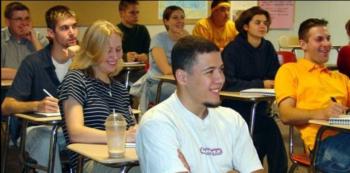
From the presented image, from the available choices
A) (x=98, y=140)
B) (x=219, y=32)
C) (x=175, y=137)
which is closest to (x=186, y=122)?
(x=175, y=137)

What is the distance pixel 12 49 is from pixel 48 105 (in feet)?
6.21

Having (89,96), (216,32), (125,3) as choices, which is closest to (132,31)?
(125,3)

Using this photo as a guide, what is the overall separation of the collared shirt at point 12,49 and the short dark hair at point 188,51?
9.46 feet

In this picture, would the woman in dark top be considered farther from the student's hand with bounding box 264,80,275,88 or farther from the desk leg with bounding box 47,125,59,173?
the desk leg with bounding box 47,125,59,173

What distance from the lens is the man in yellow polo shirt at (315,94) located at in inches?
111

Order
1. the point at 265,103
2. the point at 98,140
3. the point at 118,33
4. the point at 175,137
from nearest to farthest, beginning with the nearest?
the point at 175,137 < the point at 98,140 < the point at 118,33 < the point at 265,103

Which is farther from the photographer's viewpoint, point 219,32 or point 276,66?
point 219,32

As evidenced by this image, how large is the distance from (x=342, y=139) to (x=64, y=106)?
137 centimetres

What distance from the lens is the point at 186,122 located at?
1.95 m

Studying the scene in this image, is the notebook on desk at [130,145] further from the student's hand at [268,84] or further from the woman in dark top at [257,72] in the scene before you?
the student's hand at [268,84]

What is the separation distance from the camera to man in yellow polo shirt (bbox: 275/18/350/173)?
2809 millimetres

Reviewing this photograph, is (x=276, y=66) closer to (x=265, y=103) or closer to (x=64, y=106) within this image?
(x=265, y=103)

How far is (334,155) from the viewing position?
9.21 ft

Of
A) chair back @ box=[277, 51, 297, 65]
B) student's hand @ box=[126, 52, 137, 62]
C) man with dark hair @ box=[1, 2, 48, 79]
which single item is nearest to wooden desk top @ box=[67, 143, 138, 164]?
man with dark hair @ box=[1, 2, 48, 79]
